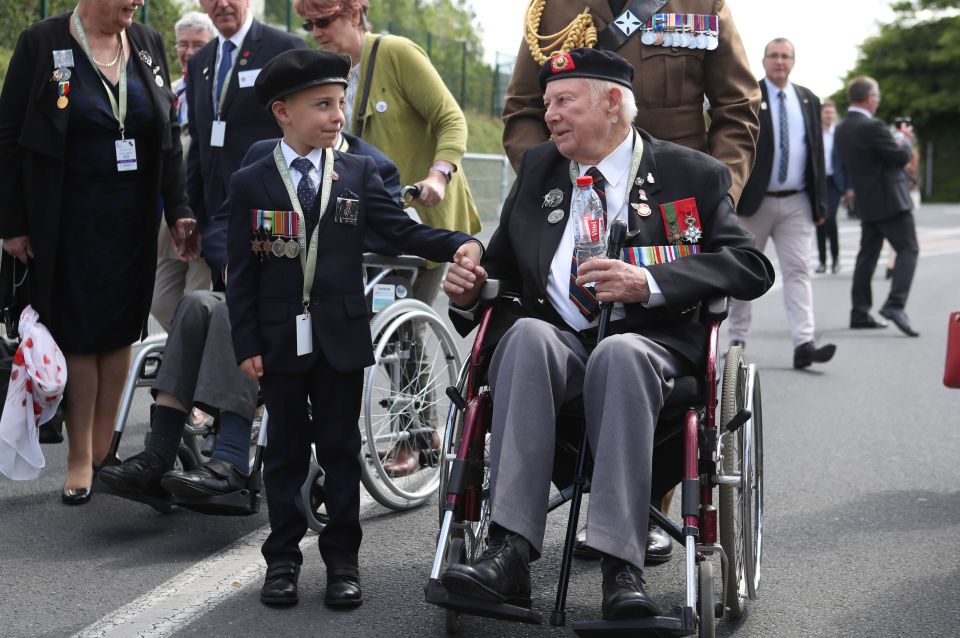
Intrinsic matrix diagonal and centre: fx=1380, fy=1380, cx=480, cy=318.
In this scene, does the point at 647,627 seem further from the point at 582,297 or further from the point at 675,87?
the point at 675,87

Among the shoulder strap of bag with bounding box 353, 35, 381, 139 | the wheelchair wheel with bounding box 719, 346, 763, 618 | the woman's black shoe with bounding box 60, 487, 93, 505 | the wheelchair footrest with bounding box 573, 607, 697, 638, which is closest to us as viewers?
the wheelchair footrest with bounding box 573, 607, 697, 638

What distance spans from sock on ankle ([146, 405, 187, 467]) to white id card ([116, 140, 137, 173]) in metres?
1.04

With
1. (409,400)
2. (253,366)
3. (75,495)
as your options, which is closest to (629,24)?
(409,400)

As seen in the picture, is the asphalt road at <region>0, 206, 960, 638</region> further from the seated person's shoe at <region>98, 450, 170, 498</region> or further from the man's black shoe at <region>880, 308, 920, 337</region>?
the man's black shoe at <region>880, 308, 920, 337</region>

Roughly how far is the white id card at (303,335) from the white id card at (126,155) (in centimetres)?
155

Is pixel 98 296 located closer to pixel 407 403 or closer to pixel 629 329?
pixel 407 403

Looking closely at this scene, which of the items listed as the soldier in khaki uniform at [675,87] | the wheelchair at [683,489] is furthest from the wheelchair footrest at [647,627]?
the soldier in khaki uniform at [675,87]

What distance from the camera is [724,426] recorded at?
11.8ft

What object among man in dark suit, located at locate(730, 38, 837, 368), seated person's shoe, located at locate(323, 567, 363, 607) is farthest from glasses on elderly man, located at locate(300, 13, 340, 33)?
man in dark suit, located at locate(730, 38, 837, 368)

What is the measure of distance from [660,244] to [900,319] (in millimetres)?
7553

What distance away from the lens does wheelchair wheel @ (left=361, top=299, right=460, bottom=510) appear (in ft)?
16.1

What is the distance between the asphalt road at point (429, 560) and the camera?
150 inches

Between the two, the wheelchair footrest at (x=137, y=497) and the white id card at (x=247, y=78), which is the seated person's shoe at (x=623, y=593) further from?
the white id card at (x=247, y=78)

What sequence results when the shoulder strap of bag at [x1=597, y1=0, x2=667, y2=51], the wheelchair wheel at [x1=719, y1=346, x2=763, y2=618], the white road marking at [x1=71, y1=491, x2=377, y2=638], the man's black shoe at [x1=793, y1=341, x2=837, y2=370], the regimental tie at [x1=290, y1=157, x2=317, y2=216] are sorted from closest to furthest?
the wheelchair wheel at [x1=719, y1=346, x2=763, y2=618]
the white road marking at [x1=71, y1=491, x2=377, y2=638]
the regimental tie at [x1=290, y1=157, x2=317, y2=216]
the shoulder strap of bag at [x1=597, y1=0, x2=667, y2=51]
the man's black shoe at [x1=793, y1=341, x2=837, y2=370]
